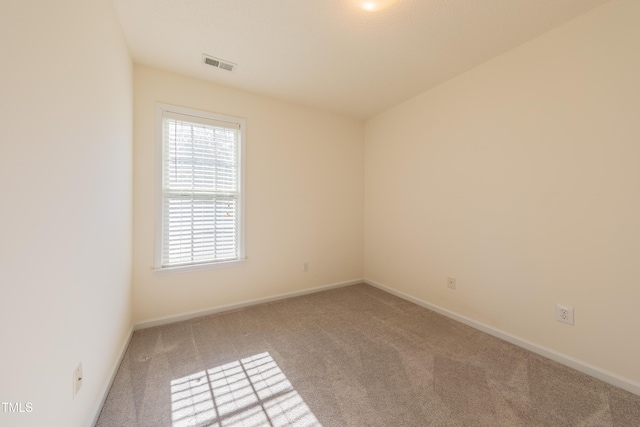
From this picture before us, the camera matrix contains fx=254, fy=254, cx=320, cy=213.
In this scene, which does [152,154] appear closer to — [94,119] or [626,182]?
[94,119]

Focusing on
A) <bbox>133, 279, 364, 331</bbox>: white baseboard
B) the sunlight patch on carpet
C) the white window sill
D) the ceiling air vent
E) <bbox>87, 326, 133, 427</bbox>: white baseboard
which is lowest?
the sunlight patch on carpet

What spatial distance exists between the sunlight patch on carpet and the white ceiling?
2513 millimetres

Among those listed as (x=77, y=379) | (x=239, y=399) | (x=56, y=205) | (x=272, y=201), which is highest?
(x=272, y=201)

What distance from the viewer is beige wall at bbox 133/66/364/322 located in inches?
95.0

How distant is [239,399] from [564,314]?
2360 millimetres

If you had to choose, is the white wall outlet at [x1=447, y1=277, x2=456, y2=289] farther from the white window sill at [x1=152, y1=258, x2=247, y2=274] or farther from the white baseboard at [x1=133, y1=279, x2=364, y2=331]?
the white window sill at [x1=152, y1=258, x2=247, y2=274]

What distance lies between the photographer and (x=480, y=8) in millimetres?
1724

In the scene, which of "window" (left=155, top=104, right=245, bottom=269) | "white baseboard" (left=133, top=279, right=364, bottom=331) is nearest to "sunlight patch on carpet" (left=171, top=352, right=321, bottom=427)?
"white baseboard" (left=133, top=279, right=364, bottom=331)

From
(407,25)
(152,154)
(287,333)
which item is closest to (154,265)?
(152,154)

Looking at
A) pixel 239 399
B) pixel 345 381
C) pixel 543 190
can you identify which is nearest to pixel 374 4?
pixel 543 190

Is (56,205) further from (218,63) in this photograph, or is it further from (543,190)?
(543,190)

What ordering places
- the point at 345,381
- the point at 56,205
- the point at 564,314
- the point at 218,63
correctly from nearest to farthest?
1. the point at 56,205
2. the point at 345,381
3. the point at 564,314
4. the point at 218,63

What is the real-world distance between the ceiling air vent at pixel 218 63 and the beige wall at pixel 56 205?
691 mm

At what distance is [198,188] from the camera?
2650 millimetres
